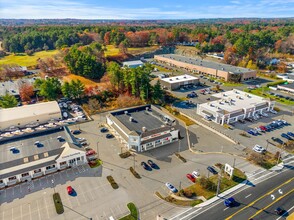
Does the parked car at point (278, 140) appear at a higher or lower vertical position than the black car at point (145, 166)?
higher

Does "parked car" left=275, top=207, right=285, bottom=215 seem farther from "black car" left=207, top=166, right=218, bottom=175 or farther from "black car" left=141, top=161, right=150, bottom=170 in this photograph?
"black car" left=141, top=161, right=150, bottom=170

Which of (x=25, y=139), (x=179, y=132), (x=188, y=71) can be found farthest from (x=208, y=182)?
(x=188, y=71)

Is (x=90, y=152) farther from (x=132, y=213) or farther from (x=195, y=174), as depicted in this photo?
(x=195, y=174)

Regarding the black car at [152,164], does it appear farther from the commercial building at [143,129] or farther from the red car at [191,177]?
the red car at [191,177]

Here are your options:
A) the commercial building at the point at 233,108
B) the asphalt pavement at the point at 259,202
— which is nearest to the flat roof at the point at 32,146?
the asphalt pavement at the point at 259,202

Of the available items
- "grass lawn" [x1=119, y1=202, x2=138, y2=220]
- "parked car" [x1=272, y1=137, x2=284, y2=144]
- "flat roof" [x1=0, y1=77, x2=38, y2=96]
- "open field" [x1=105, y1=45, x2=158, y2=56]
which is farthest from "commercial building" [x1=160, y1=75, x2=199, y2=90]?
"open field" [x1=105, y1=45, x2=158, y2=56]

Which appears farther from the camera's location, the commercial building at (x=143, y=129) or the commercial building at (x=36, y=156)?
the commercial building at (x=143, y=129)

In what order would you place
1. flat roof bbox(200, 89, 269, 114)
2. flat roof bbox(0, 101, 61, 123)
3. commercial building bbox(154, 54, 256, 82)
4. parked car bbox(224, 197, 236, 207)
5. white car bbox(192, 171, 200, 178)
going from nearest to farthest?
parked car bbox(224, 197, 236, 207), white car bbox(192, 171, 200, 178), flat roof bbox(0, 101, 61, 123), flat roof bbox(200, 89, 269, 114), commercial building bbox(154, 54, 256, 82)
